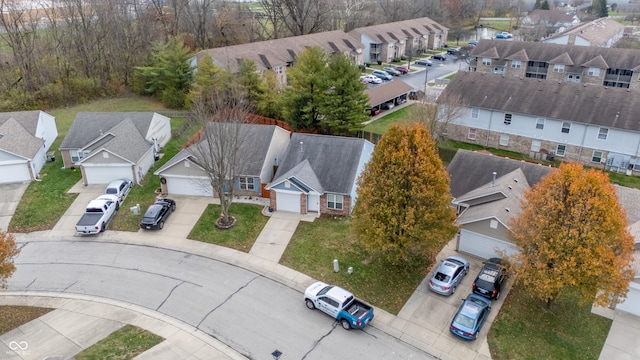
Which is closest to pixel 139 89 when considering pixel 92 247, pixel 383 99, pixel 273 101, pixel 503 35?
pixel 273 101

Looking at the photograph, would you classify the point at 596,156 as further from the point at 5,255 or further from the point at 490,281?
the point at 5,255

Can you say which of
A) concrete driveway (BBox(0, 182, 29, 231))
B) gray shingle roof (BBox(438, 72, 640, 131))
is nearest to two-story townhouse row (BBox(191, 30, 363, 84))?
Answer: gray shingle roof (BBox(438, 72, 640, 131))

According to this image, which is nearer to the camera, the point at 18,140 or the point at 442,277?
the point at 442,277

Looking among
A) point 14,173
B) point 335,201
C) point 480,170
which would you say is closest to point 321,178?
point 335,201

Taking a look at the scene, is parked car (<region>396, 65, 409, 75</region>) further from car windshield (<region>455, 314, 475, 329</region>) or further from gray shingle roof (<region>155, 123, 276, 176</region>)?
car windshield (<region>455, 314, 475, 329</region>)

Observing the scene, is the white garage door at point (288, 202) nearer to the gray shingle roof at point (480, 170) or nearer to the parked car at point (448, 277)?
the gray shingle roof at point (480, 170)

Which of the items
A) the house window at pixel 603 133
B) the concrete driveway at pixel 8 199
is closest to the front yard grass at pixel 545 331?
the house window at pixel 603 133

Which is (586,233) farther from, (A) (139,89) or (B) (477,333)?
(A) (139,89)
